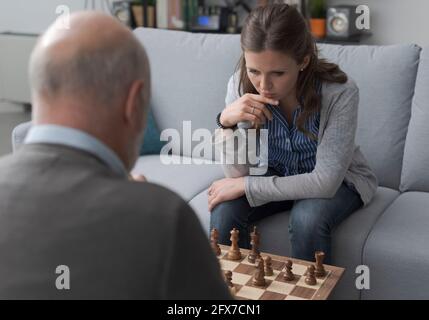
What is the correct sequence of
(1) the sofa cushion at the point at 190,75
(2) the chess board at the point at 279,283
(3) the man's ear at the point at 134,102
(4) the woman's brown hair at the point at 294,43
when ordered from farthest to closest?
(1) the sofa cushion at the point at 190,75 → (4) the woman's brown hair at the point at 294,43 → (2) the chess board at the point at 279,283 → (3) the man's ear at the point at 134,102

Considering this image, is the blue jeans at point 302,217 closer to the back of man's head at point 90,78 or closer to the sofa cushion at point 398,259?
the sofa cushion at point 398,259

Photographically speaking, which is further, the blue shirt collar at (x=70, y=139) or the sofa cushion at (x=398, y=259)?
the sofa cushion at (x=398, y=259)

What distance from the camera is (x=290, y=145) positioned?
2049mm

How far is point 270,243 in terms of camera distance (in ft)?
6.61

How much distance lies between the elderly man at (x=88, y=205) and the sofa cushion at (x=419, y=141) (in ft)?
4.83

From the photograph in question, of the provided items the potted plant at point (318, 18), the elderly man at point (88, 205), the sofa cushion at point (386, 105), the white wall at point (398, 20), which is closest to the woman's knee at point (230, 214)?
the sofa cushion at point (386, 105)

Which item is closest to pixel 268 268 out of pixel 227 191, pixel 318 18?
pixel 227 191

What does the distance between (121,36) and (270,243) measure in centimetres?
119

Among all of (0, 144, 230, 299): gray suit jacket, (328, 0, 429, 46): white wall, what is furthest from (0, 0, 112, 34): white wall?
(0, 144, 230, 299): gray suit jacket

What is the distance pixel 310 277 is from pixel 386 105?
920mm

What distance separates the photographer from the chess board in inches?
61.0

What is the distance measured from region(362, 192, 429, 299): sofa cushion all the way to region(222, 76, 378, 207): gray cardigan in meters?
0.21

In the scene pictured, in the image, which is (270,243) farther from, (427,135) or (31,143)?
(31,143)

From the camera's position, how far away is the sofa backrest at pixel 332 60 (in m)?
2.27
